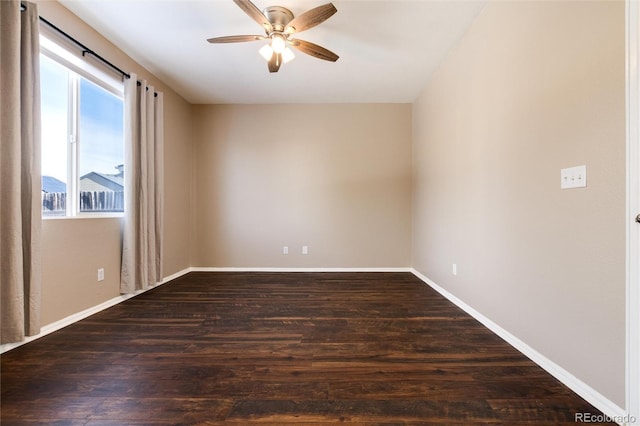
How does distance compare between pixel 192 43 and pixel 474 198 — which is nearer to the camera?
pixel 474 198

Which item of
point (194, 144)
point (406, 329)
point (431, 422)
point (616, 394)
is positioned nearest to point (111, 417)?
point (431, 422)

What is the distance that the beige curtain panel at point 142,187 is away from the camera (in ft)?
9.12

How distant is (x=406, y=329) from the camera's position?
211 centimetres

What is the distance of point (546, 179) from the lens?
5.10ft

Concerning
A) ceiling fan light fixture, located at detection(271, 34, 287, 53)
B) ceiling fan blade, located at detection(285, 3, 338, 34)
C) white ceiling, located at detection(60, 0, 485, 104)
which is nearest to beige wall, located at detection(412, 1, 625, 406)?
white ceiling, located at detection(60, 0, 485, 104)

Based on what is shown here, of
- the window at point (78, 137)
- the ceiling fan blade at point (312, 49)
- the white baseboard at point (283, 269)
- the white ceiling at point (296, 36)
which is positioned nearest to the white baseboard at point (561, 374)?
the white baseboard at point (283, 269)

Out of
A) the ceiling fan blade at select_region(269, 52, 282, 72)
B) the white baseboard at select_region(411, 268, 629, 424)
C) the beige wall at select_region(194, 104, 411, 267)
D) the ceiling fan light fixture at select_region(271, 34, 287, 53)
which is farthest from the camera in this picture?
the beige wall at select_region(194, 104, 411, 267)

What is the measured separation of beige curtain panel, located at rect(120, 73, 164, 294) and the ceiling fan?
4.38 ft

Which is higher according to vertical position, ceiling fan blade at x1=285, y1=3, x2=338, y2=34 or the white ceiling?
the white ceiling

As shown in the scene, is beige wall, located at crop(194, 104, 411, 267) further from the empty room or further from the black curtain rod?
the black curtain rod

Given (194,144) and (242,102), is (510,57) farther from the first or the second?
(194,144)

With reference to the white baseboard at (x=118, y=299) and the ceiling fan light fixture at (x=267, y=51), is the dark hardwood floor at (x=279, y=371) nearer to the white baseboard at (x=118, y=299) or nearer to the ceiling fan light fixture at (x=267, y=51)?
the white baseboard at (x=118, y=299)

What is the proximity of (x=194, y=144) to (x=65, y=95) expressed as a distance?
201 cm

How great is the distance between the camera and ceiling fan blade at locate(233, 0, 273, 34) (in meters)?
1.88
